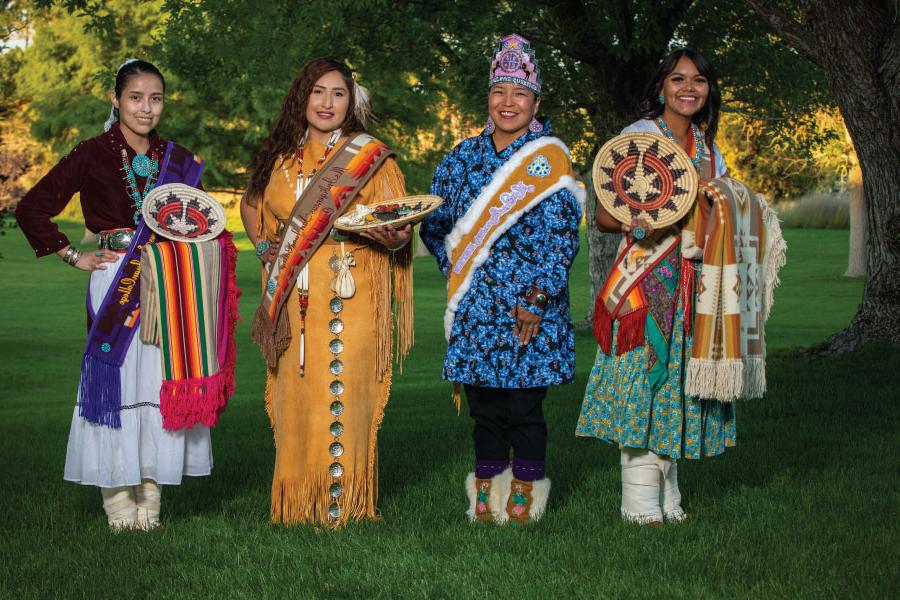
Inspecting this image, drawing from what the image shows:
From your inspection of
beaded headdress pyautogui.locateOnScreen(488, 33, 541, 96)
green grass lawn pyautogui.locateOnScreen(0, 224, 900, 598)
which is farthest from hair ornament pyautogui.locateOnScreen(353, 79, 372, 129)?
green grass lawn pyautogui.locateOnScreen(0, 224, 900, 598)

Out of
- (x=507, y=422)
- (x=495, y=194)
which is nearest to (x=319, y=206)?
(x=495, y=194)

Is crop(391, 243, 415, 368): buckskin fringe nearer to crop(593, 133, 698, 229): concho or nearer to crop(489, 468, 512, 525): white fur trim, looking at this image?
crop(489, 468, 512, 525): white fur trim

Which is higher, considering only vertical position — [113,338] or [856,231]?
[113,338]

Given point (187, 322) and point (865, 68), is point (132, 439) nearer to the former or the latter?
point (187, 322)

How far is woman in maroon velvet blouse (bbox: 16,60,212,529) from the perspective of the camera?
5477mm

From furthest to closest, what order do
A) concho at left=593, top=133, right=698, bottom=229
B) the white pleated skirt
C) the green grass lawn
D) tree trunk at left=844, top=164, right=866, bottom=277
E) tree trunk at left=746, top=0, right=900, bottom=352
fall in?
tree trunk at left=844, top=164, right=866, bottom=277 < tree trunk at left=746, top=0, right=900, bottom=352 < the white pleated skirt < concho at left=593, top=133, right=698, bottom=229 < the green grass lawn

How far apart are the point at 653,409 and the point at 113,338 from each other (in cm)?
247

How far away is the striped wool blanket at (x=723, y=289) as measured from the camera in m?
5.33

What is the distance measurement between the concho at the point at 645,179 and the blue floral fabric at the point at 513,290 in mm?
188

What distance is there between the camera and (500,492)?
18.7 ft

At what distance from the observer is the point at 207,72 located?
17.3 m

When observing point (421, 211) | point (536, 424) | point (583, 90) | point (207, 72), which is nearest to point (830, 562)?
point (536, 424)

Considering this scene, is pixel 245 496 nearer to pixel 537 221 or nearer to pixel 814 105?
pixel 537 221

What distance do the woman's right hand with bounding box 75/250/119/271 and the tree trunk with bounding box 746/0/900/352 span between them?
22.8ft
